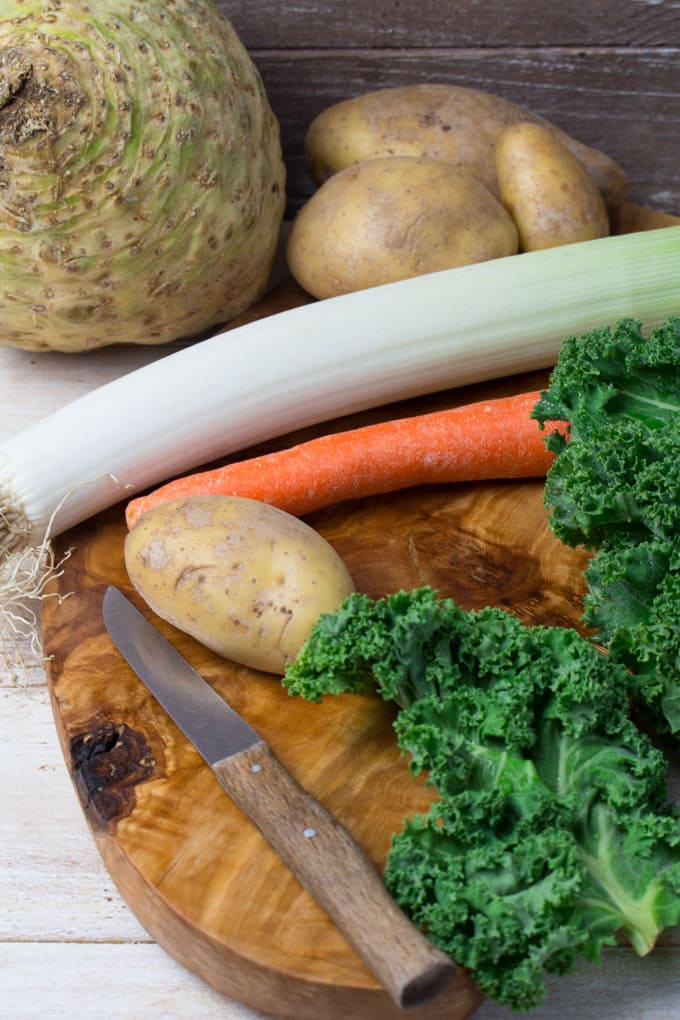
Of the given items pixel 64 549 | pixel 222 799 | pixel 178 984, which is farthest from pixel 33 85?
pixel 178 984

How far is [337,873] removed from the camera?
125cm

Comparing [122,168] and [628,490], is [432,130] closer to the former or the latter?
[122,168]

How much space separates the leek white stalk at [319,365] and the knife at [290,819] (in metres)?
0.34

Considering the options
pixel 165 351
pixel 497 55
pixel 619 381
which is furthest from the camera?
pixel 497 55

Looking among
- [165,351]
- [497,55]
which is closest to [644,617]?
[165,351]

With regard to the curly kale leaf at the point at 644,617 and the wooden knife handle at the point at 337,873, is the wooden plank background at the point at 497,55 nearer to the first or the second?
the curly kale leaf at the point at 644,617

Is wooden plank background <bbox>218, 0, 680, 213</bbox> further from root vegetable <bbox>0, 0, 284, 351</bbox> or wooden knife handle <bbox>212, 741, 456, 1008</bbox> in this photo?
wooden knife handle <bbox>212, 741, 456, 1008</bbox>

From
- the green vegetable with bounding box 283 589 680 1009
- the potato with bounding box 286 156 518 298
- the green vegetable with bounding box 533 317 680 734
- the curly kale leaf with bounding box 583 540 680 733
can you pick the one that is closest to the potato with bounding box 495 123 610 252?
Answer: the potato with bounding box 286 156 518 298

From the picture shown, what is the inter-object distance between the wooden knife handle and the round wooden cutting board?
0.04 meters

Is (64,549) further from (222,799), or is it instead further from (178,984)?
(178,984)

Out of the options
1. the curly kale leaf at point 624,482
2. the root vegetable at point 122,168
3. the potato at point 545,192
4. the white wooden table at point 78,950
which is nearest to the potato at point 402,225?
the potato at point 545,192

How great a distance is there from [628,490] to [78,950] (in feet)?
3.46

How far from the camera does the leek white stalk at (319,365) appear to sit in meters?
1.95

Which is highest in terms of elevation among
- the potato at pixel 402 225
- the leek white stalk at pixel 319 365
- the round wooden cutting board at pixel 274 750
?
the potato at pixel 402 225
